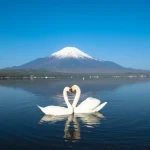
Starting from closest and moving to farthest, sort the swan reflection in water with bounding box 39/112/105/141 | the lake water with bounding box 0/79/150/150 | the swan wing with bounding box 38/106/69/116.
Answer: the lake water with bounding box 0/79/150/150 < the swan reflection in water with bounding box 39/112/105/141 < the swan wing with bounding box 38/106/69/116

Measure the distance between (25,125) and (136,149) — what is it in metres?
6.97

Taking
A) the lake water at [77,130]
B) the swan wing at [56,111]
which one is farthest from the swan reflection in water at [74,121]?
the swan wing at [56,111]

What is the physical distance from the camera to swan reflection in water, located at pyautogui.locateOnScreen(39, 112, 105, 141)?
584 inches

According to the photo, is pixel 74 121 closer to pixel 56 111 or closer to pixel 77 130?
pixel 56 111

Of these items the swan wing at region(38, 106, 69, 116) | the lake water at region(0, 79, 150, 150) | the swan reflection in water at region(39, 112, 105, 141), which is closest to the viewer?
the lake water at region(0, 79, 150, 150)

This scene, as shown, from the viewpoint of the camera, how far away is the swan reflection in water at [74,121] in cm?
1483

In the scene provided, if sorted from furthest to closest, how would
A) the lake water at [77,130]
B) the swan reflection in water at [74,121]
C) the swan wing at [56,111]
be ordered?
the swan wing at [56,111]
the swan reflection in water at [74,121]
the lake water at [77,130]

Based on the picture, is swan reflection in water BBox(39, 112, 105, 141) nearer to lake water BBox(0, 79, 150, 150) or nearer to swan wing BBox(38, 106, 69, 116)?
lake water BBox(0, 79, 150, 150)

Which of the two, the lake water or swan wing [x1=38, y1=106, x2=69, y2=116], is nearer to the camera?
the lake water

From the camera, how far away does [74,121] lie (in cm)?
1800

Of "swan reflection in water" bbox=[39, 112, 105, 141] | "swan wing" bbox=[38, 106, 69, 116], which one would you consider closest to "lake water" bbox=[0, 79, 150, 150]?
"swan reflection in water" bbox=[39, 112, 105, 141]

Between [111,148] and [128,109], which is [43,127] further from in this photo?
[128,109]

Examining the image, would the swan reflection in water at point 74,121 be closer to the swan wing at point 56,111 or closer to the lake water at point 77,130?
the lake water at point 77,130

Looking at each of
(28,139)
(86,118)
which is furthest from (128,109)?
(28,139)
